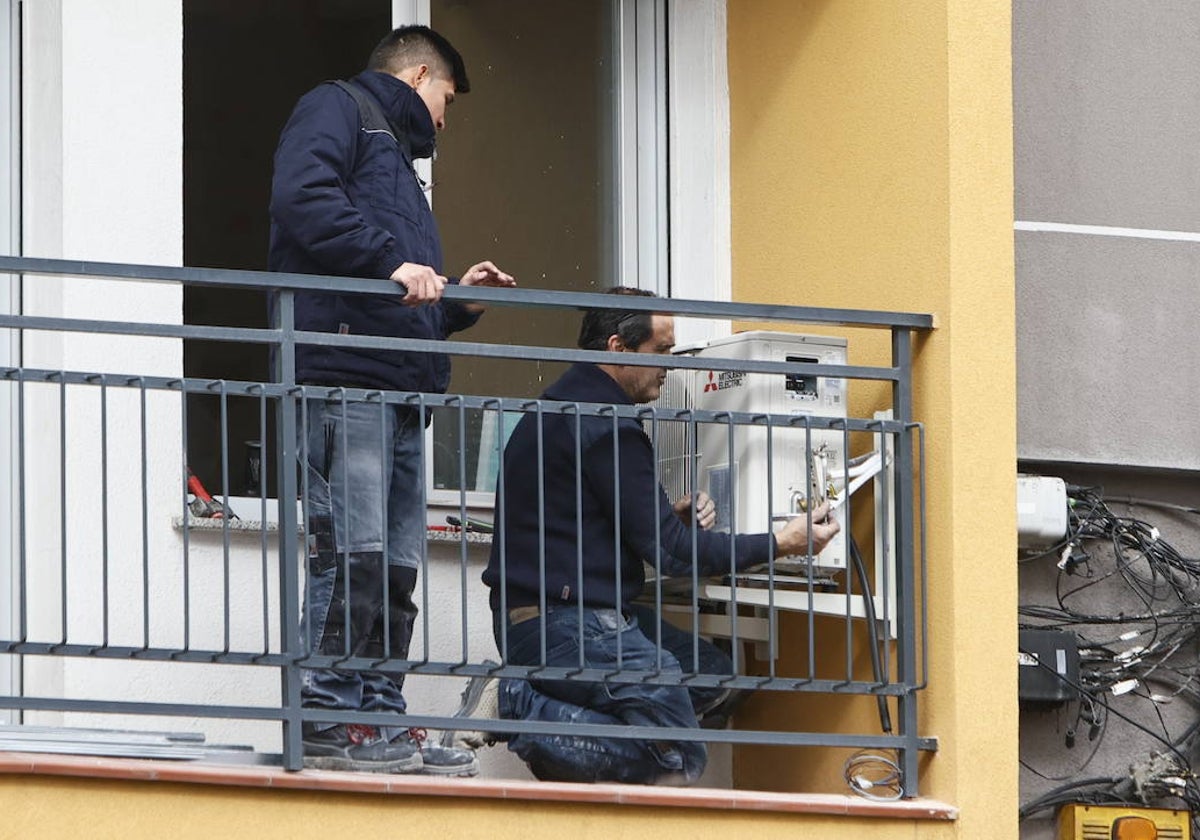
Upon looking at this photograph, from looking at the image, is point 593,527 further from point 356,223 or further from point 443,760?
point 356,223

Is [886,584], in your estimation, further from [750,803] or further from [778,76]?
[778,76]

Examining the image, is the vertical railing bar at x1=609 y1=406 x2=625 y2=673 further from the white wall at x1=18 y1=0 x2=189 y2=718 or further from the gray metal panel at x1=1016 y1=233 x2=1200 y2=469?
the gray metal panel at x1=1016 y1=233 x2=1200 y2=469

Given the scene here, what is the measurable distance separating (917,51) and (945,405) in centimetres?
111

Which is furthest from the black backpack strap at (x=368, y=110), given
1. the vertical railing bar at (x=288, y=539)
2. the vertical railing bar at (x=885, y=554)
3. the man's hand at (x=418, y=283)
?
the vertical railing bar at (x=885, y=554)

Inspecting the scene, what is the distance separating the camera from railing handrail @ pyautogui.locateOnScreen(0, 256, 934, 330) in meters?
5.66

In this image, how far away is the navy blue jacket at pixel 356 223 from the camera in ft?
19.3

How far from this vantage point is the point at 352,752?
5.84 metres

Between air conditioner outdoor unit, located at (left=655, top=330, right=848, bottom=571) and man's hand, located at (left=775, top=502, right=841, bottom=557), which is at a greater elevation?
air conditioner outdoor unit, located at (left=655, top=330, right=848, bottom=571)

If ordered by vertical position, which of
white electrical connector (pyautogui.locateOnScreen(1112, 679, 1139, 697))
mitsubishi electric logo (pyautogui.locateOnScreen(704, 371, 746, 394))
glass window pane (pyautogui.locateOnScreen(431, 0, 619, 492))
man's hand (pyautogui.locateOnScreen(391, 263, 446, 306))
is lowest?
white electrical connector (pyautogui.locateOnScreen(1112, 679, 1139, 697))

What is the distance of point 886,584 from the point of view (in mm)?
6285

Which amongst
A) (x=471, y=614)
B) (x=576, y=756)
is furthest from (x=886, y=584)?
(x=471, y=614)

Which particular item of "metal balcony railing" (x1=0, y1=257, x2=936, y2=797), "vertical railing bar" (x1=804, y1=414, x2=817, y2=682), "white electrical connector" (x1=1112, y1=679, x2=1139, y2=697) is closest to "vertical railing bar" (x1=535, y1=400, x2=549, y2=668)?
"metal balcony railing" (x1=0, y1=257, x2=936, y2=797)

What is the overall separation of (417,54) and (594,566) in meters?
1.56

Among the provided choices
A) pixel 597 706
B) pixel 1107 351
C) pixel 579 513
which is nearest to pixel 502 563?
pixel 579 513
